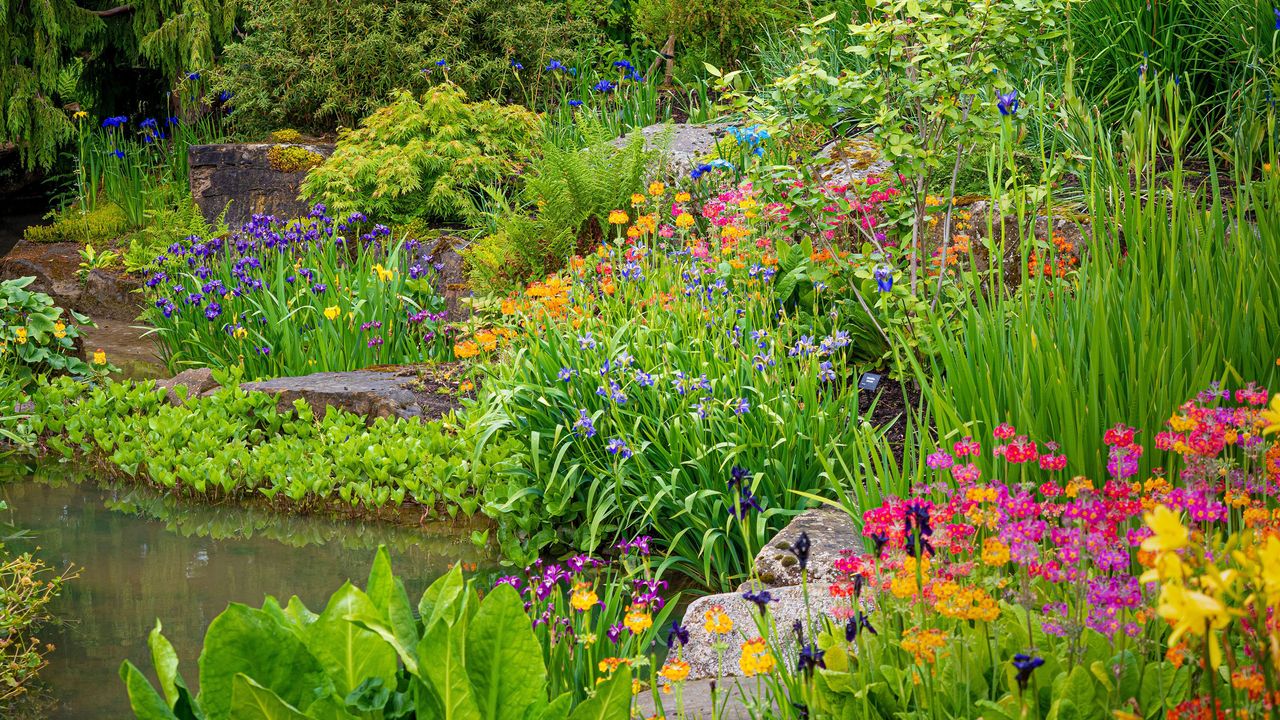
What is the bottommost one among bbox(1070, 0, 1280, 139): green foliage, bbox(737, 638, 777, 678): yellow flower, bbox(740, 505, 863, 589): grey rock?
bbox(740, 505, 863, 589): grey rock

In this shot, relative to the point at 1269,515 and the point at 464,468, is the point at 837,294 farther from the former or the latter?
the point at 1269,515

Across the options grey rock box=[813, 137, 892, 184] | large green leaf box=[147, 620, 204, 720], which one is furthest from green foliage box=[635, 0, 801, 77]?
large green leaf box=[147, 620, 204, 720]

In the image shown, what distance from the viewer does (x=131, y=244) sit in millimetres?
8836

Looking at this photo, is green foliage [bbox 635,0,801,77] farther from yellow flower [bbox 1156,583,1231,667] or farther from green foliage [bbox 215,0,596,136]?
yellow flower [bbox 1156,583,1231,667]

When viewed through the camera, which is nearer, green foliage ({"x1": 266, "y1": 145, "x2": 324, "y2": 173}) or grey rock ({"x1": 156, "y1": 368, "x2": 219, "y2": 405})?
grey rock ({"x1": 156, "y1": 368, "x2": 219, "y2": 405})

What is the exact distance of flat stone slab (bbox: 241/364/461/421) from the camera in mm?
5410

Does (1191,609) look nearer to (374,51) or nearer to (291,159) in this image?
(291,159)

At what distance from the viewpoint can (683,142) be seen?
298 inches

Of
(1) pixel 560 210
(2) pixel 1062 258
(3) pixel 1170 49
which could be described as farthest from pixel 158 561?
(3) pixel 1170 49

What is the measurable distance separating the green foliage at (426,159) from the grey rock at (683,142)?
0.94m

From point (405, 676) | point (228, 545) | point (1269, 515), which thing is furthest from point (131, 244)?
point (1269, 515)

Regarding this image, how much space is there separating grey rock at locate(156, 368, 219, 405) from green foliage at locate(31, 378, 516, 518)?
0.12 metres

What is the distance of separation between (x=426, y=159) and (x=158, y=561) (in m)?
4.44

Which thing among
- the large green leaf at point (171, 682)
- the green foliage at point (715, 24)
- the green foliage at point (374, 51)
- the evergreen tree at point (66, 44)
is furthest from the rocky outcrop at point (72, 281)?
the large green leaf at point (171, 682)
